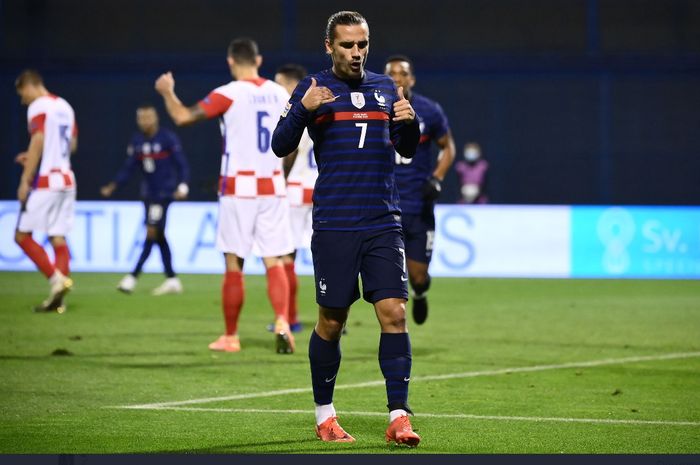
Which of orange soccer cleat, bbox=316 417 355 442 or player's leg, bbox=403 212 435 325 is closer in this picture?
orange soccer cleat, bbox=316 417 355 442

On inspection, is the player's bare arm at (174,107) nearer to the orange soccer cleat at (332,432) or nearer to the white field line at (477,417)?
the white field line at (477,417)

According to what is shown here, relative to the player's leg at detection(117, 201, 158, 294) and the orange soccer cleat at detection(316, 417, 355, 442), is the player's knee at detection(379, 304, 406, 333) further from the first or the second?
the player's leg at detection(117, 201, 158, 294)

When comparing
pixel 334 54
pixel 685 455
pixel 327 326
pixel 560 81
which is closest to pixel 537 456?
pixel 685 455

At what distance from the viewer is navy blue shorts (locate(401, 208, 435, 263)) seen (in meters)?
11.6

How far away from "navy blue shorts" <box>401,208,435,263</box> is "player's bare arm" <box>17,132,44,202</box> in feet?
15.1

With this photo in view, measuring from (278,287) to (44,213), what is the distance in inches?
165

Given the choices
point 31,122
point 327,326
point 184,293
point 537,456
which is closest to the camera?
point 537,456

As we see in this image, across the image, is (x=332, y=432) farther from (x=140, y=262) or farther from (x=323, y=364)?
(x=140, y=262)

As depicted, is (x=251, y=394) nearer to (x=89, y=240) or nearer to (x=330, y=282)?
(x=330, y=282)

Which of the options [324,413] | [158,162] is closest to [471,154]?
[158,162]

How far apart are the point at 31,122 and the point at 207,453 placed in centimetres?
849

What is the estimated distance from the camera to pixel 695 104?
29.1 metres

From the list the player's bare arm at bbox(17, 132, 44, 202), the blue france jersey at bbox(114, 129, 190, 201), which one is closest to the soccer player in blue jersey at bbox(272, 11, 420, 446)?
the player's bare arm at bbox(17, 132, 44, 202)

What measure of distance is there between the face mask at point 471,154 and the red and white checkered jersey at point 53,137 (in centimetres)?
1345
